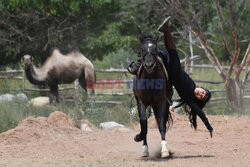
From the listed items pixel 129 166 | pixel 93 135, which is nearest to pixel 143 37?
pixel 129 166

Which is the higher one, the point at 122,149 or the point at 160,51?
the point at 160,51

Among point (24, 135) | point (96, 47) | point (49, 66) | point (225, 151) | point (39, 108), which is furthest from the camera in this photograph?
point (96, 47)

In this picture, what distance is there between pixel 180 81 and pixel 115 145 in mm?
2008

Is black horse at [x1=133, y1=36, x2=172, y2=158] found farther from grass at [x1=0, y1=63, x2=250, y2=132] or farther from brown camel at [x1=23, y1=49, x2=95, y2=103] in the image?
brown camel at [x1=23, y1=49, x2=95, y2=103]

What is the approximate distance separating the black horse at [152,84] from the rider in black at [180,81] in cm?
20

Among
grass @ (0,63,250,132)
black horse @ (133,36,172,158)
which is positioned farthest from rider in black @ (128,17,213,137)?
grass @ (0,63,250,132)

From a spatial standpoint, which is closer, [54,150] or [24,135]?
[54,150]

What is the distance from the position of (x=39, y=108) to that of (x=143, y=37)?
22.6 feet

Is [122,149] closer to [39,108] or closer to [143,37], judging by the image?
[143,37]

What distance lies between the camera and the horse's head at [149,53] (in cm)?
585

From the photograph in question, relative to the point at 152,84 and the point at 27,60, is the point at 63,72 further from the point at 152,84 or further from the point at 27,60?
the point at 152,84

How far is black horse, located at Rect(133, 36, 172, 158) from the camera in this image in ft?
19.5

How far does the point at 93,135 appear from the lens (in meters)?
9.10

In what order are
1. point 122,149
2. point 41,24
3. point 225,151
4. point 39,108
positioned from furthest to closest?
point 41,24 < point 39,108 < point 122,149 < point 225,151
